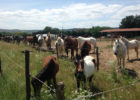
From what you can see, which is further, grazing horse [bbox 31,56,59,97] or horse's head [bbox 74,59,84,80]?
horse's head [bbox 74,59,84,80]

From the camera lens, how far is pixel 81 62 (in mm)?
5570

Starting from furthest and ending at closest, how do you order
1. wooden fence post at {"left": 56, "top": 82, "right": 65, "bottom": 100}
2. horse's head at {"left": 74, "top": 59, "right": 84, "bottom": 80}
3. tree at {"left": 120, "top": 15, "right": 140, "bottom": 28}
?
tree at {"left": 120, "top": 15, "right": 140, "bottom": 28}
horse's head at {"left": 74, "top": 59, "right": 84, "bottom": 80}
wooden fence post at {"left": 56, "top": 82, "right": 65, "bottom": 100}

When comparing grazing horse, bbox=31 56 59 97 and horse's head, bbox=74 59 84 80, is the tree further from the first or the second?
grazing horse, bbox=31 56 59 97

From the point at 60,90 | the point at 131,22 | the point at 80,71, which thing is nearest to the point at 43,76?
the point at 80,71

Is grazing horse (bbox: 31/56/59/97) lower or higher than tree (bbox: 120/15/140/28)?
lower

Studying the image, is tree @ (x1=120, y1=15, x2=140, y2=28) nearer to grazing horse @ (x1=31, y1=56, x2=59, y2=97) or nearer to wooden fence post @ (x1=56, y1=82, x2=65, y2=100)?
grazing horse @ (x1=31, y1=56, x2=59, y2=97)

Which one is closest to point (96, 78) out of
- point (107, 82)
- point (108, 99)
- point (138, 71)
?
point (107, 82)

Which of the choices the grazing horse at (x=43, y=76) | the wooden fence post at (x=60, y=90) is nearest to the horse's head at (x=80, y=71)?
the grazing horse at (x=43, y=76)

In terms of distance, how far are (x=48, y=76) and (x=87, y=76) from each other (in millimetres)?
1360

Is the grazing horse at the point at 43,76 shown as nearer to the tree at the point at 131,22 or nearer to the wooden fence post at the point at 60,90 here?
the wooden fence post at the point at 60,90

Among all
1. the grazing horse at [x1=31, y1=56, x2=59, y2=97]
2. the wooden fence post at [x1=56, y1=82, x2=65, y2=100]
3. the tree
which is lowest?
the grazing horse at [x1=31, y1=56, x2=59, y2=97]

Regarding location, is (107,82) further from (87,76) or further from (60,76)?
(60,76)

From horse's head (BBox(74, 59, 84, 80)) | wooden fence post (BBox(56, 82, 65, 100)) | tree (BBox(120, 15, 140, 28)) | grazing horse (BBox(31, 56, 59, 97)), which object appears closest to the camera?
wooden fence post (BBox(56, 82, 65, 100))

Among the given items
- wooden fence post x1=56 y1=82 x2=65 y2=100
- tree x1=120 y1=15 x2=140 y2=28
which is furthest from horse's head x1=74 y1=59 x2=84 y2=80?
tree x1=120 y1=15 x2=140 y2=28
